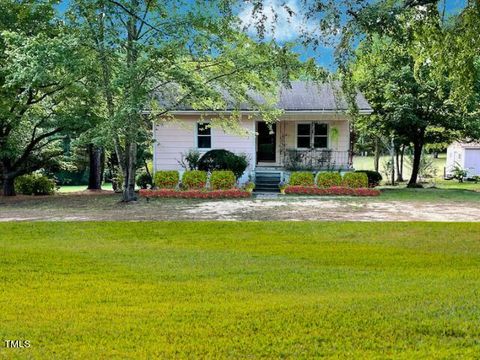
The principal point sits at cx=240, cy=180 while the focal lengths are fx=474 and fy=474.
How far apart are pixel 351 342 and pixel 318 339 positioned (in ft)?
0.76

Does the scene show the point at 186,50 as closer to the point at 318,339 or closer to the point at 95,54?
the point at 95,54

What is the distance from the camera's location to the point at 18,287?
514 cm

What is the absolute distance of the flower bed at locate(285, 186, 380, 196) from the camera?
17.3 metres

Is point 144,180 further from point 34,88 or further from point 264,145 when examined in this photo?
point 34,88

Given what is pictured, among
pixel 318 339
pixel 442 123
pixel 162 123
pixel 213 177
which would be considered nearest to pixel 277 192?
pixel 213 177

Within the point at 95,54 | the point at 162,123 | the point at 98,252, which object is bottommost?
the point at 98,252

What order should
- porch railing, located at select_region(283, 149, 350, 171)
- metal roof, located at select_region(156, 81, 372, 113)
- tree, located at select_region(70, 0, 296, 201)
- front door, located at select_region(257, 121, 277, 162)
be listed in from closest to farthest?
tree, located at select_region(70, 0, 296, 201), metal roof, located at select_region(156, 81, 372, 113), porch railing, located at select_region(283, 149, 350, 171), front door, located at select_region(257, 121, 277, 162)

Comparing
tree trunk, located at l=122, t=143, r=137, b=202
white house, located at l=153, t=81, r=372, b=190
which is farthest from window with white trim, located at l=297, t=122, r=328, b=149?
tree trunk, located at l=122, t=143, r=137, b=202

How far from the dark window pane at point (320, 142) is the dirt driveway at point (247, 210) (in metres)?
5.73

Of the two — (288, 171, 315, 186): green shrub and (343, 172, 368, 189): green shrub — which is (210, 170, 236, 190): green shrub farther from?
(343, 172, 368, 189): green shrub

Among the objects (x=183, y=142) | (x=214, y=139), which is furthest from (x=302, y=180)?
(x=183, y=142)

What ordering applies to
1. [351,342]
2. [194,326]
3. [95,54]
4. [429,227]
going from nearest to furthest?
1. [351,342]
2. [194,326]
3. [429,227]
4. [95,54]

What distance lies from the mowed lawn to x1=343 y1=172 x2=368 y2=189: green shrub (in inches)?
362

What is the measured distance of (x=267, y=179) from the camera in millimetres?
20234
